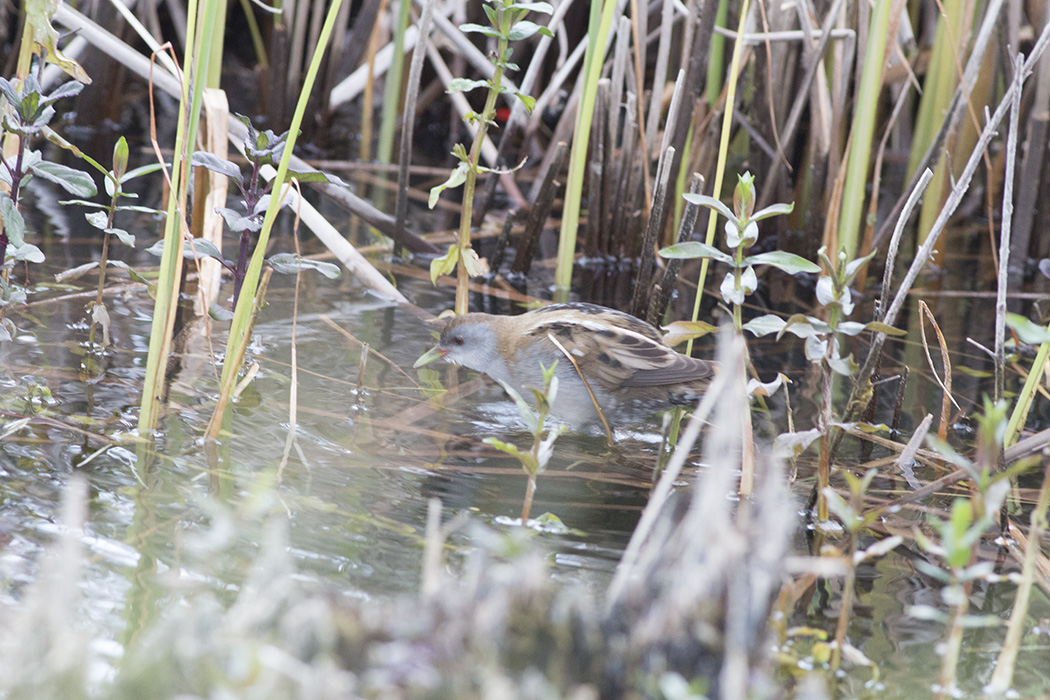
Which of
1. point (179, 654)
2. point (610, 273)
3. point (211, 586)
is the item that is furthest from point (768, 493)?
point (610, 273)

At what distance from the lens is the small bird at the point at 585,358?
3234 mm

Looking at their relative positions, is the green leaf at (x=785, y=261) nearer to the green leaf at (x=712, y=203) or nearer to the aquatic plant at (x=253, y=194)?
the green leaf at (x=712, y=203)

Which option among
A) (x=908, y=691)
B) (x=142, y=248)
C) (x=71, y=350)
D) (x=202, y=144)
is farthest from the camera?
(x=142, y=248)

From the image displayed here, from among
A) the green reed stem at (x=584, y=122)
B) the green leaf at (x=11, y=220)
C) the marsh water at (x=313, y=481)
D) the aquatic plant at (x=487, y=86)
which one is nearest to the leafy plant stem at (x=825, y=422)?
the marsh water at (x=313, y=481)

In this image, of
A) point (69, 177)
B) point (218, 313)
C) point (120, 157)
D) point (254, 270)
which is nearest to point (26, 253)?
point (69, 177)

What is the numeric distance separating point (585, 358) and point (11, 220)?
1.74 meters

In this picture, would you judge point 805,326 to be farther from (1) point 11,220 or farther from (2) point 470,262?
(1) point 11,220

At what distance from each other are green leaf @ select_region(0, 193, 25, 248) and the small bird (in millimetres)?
1249

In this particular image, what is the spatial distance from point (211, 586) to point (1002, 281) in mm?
1941

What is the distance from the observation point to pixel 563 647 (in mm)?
1445

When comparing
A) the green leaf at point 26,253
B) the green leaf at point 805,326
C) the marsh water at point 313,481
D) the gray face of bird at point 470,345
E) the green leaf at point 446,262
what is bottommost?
the marsh water at point 313,481

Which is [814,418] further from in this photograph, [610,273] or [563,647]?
[563,647]

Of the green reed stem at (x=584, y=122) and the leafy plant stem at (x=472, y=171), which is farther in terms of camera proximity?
the green reed stem at (x=584, y=122)

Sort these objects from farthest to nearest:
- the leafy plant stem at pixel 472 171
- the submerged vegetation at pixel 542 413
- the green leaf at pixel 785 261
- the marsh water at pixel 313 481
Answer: the leafy plant stem at pixel 472 171, the green leaf at pixel 785 261, the marsh water at pixel 313 481, the submerged vegetation at pixel 542 413
